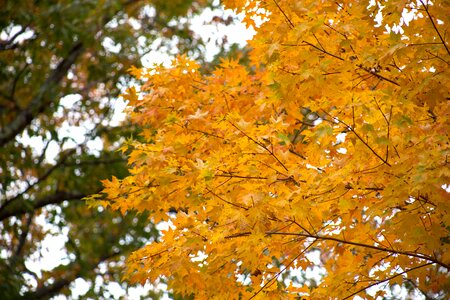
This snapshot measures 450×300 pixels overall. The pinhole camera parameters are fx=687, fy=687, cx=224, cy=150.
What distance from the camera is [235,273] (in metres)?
4.92

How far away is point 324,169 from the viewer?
4102 mm

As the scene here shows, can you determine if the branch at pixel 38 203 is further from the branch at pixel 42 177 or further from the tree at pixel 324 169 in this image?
the tree at pixel 324 169

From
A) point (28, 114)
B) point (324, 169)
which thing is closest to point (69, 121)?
point (28, 114)

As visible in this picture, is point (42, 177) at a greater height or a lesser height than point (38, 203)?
greater

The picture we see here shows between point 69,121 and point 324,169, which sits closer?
point 324,169

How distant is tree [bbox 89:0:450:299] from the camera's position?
3719 mm

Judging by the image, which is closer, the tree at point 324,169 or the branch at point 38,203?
the tree at point 324,169

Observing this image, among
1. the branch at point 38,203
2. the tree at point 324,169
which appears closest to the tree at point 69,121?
the branch at point 38,203

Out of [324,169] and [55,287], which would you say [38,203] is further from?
[324,169]

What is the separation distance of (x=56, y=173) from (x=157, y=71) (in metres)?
4.33

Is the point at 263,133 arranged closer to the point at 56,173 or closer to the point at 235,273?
the point at 235,273

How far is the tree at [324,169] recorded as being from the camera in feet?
12.2

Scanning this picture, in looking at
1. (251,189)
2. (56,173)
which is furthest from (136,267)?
(56,173)

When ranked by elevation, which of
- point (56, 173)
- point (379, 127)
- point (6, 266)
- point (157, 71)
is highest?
point (56, 173)
